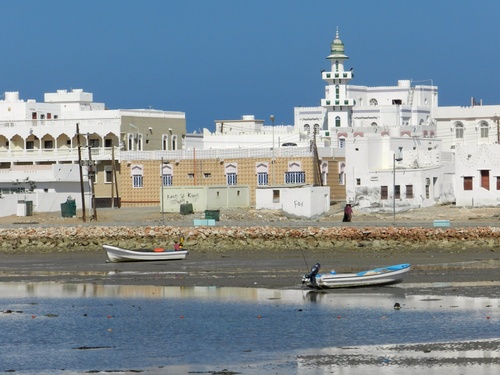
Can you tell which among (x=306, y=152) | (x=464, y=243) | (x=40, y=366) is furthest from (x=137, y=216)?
(x=40, y=366)

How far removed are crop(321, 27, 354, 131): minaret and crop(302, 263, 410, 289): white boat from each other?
7304cm

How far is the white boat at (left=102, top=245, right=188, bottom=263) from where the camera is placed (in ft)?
162

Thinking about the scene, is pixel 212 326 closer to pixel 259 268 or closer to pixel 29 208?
pixel 259 268

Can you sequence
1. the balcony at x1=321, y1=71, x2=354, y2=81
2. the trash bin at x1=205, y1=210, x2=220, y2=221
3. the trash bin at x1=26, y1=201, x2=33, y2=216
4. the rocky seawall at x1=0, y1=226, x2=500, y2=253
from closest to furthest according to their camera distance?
the rocky seawall at x1=0, y1=226, x2=500, y2=253, the trash bin at x1=205, y1=210, x2=220, y2=221, the trash bin at x1=26, y1=201, x2=33, y2=216, the balcony at x1=321, y1=71, x2=354, y2=81

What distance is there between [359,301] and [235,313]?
4180mm

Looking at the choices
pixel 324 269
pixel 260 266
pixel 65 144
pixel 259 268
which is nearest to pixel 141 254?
pixel 260 266

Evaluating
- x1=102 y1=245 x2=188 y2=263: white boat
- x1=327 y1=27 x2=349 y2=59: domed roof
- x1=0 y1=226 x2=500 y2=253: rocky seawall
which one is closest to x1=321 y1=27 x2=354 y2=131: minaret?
x1=327 y1=27 x2=349 y2=59: domed roof

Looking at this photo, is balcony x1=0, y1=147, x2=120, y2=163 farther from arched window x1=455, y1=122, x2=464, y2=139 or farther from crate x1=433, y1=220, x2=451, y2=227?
crate x1=433, y1=220, x2=451, y2=227

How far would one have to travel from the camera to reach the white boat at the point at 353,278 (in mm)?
38562

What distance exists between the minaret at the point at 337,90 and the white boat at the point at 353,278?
7304 centimetres

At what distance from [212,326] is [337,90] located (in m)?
86.2

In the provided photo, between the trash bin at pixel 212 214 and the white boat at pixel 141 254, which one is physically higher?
the trash bin at pixel 212 214

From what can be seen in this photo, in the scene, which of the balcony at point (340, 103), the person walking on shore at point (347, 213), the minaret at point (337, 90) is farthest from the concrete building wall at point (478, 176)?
the balcony at point (340, 103)

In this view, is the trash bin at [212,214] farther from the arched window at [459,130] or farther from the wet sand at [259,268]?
the arched window at [459,130]
